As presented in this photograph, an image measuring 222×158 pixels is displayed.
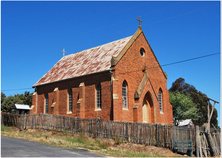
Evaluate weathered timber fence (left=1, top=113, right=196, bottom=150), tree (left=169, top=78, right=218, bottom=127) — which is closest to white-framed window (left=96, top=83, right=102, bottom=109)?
weathered timber fence (left=1, top=113, right=196, bottom=150)

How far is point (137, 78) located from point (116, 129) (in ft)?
29.4

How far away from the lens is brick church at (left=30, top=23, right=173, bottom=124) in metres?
26.0

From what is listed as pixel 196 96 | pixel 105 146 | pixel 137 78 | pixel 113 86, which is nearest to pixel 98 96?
pixel 113 86

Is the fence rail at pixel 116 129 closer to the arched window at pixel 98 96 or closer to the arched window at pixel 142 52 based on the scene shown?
the arched window at pixel 98 96

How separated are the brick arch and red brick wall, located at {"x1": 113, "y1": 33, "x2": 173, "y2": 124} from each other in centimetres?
35

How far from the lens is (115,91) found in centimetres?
2538

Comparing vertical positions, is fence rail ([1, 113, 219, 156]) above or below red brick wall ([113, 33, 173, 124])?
below

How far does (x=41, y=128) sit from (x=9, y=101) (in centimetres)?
3395

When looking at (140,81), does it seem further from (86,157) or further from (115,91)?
(86,157)

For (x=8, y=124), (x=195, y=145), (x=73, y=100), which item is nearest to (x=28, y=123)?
(x=8, y=124)

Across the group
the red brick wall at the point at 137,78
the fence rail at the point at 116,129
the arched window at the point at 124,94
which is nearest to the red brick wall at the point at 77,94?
the red brick wall at the point at 137,78

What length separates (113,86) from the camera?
25.4 metres

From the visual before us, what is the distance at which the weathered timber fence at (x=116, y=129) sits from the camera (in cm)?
1939

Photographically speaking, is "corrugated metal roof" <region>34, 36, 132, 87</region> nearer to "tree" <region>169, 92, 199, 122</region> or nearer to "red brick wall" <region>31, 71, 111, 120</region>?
"red brick wall" <region>31, 71, 111, 120</region>
